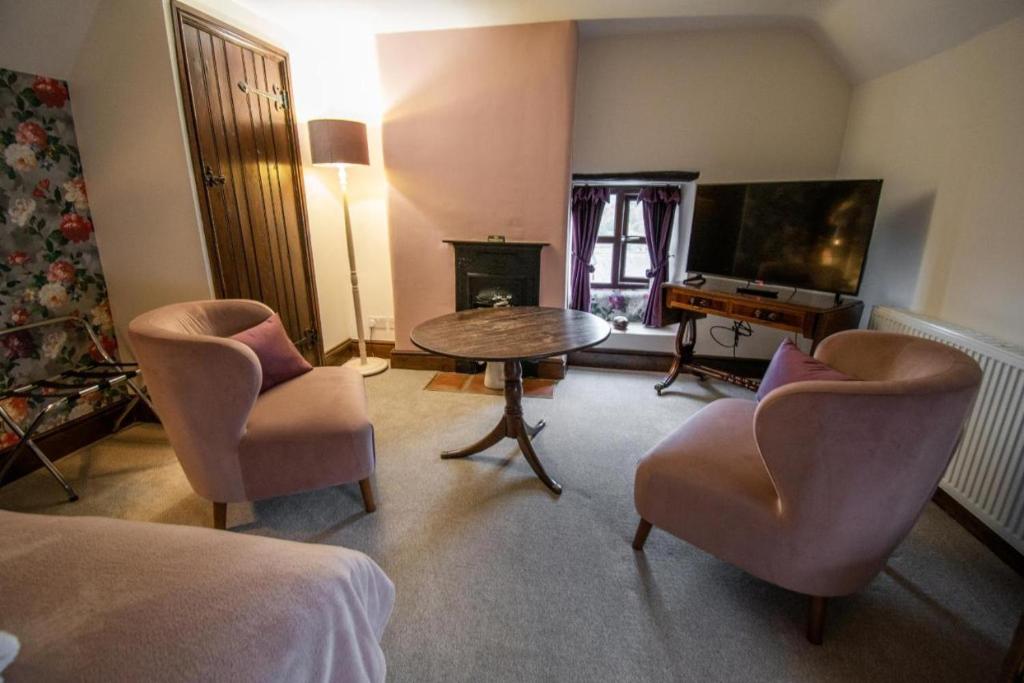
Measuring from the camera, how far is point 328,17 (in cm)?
277

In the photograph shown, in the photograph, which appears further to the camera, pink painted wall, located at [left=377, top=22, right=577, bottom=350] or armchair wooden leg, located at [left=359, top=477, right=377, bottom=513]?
pink painted wall, located at [left=377, top=22, right=577, bottom=350]

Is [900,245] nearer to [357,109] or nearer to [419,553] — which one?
[419,553]

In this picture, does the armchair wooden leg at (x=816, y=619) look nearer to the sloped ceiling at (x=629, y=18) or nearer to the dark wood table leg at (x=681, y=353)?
the dark wood table leg at (x=681, y=353)

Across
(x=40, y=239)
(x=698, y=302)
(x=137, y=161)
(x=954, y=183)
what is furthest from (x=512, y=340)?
(x=40, y=239)

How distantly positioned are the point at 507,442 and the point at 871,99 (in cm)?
313

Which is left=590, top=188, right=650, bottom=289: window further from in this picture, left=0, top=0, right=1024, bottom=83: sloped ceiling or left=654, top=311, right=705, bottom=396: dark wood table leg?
left=0, top=0, right=1024, bottom=83: sloped ceiling

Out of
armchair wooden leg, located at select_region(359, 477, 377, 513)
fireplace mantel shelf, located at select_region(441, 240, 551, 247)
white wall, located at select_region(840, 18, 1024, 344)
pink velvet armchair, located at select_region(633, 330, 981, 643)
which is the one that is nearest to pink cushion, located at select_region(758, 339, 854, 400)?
pink velvet armchair, located at select_region(633, 330, 981, 643)

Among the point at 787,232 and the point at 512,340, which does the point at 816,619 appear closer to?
the point at 512,340

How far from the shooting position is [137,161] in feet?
7.39

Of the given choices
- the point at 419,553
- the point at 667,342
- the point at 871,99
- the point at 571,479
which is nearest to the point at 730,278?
the point at 667,342

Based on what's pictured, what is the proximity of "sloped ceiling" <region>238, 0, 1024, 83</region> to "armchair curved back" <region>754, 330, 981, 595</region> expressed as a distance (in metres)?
1.99

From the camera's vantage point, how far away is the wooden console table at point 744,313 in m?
2.46

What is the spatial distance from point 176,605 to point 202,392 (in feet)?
3.35

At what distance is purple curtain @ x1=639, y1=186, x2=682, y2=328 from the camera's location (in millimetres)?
3492
